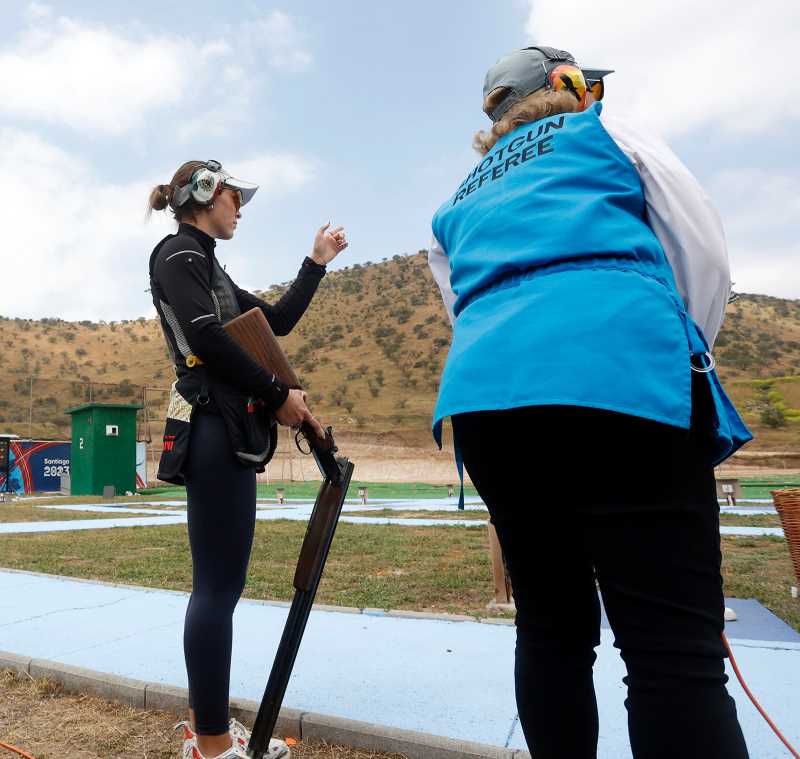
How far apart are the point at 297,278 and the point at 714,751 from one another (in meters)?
2.06

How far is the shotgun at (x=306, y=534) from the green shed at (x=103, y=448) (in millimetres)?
19552

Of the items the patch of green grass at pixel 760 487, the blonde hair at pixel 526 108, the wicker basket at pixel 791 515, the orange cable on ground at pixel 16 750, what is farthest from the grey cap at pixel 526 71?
the patch of green grass at pixel 760 487

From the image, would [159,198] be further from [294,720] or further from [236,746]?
[294,720]

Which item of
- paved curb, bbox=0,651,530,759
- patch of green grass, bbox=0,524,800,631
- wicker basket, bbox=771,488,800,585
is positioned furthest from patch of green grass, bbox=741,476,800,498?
paved curb, bbox=0,651,530,759

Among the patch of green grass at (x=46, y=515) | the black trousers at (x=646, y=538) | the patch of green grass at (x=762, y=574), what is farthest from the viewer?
the patch of green grass at (x=46, y=515)

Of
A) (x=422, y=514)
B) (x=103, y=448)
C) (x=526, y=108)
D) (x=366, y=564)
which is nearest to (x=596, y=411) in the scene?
(x=526, y=108)

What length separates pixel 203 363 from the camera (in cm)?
208

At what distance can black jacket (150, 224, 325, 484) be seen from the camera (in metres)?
2.01

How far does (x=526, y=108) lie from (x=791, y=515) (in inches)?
132

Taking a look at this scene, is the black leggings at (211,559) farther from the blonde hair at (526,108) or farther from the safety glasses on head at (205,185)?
the blonde hair at (526,108)

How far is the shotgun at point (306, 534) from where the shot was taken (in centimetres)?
212

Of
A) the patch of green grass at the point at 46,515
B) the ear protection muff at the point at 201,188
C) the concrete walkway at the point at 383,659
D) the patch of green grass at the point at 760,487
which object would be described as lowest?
the patch of green grass at the point at 760,487

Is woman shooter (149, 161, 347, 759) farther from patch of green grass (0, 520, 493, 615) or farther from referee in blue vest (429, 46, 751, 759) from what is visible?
patch of green grass (0, 520, 493, 615)

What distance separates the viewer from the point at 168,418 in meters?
2.17
